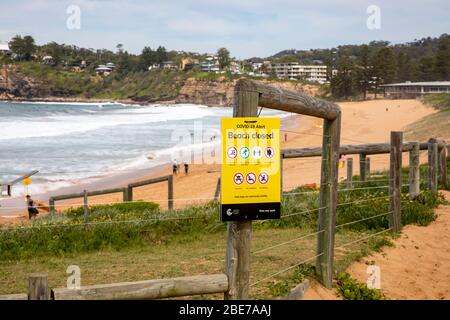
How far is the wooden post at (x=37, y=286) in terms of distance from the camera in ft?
12.0

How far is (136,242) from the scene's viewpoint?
8.67 metres

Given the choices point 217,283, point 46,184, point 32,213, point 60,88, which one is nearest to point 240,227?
point 217,283

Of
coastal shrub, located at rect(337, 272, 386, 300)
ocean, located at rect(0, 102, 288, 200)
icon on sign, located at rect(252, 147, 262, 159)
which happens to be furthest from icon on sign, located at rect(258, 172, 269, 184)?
ocean, located at rect(0, 102, 288, 200)

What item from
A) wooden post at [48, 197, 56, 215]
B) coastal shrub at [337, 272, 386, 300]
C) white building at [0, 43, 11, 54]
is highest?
white building at [0, 43, 11, 54]

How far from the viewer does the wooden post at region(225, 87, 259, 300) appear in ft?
15.2

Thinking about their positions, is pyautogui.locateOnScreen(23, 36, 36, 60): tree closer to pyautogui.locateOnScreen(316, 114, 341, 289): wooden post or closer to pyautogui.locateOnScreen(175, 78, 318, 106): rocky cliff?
pyautogui.locateOnScreen(175, 78, 318, 106): rocky cliff

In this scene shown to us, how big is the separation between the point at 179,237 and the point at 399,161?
3437 millimetres

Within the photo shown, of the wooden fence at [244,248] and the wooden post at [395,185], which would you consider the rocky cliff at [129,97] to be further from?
the wooden fence at [244,248]

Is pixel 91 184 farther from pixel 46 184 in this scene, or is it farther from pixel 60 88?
pixel 60 88

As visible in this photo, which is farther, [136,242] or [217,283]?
[136,242]

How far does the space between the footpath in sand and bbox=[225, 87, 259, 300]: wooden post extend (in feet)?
3.83

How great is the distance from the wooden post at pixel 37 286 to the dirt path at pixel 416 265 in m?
3.73

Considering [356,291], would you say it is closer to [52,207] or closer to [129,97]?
[52,207]

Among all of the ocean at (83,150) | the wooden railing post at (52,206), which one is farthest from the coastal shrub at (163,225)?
the ocean at (83,150)
